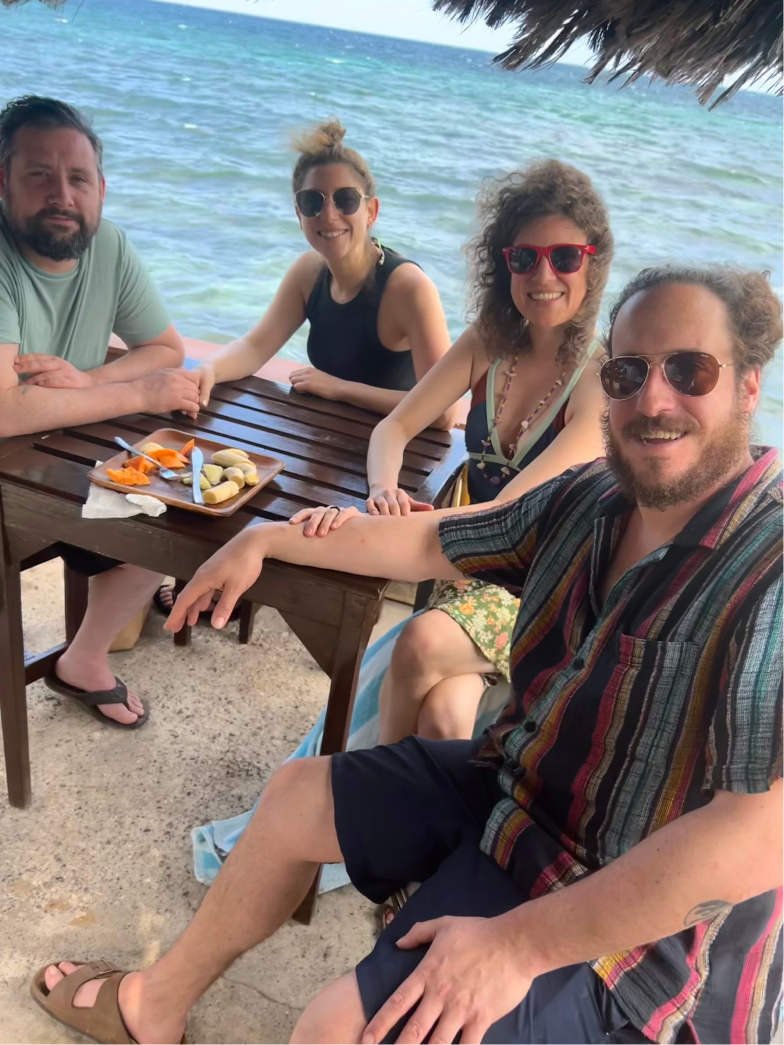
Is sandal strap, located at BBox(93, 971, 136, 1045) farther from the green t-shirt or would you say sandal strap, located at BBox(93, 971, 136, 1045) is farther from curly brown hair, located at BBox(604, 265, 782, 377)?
curly brown hair, located at BBox(604, 265, 782, 377)

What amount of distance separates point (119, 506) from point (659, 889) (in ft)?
3.46

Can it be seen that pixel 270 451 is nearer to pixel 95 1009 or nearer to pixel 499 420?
pixel 499 420

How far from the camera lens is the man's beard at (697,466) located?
1.14 metres

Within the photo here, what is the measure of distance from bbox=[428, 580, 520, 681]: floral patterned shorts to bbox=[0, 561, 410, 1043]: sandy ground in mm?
645

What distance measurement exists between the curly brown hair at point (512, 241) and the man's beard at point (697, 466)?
798 millimetres

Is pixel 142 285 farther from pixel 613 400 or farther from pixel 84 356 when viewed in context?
pixel 613 400

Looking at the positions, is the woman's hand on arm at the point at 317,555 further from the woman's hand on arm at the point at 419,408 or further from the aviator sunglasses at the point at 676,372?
the aviator sunglasses at the point at 676,372

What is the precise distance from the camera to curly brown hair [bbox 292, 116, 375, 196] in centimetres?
226

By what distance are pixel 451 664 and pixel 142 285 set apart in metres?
1.26

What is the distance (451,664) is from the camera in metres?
1.71

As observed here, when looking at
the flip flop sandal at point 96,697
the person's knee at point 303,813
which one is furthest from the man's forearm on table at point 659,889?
the flip flop sandal at point 96,697

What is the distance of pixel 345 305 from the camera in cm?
243

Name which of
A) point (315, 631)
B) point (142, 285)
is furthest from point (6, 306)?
point (315, 631)

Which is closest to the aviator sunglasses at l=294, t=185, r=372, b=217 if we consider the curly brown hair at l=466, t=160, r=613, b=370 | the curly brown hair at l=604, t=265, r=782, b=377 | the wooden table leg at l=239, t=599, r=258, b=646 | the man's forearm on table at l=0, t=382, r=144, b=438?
the curly brown hair at l=466, t=160, r=613, b=370
